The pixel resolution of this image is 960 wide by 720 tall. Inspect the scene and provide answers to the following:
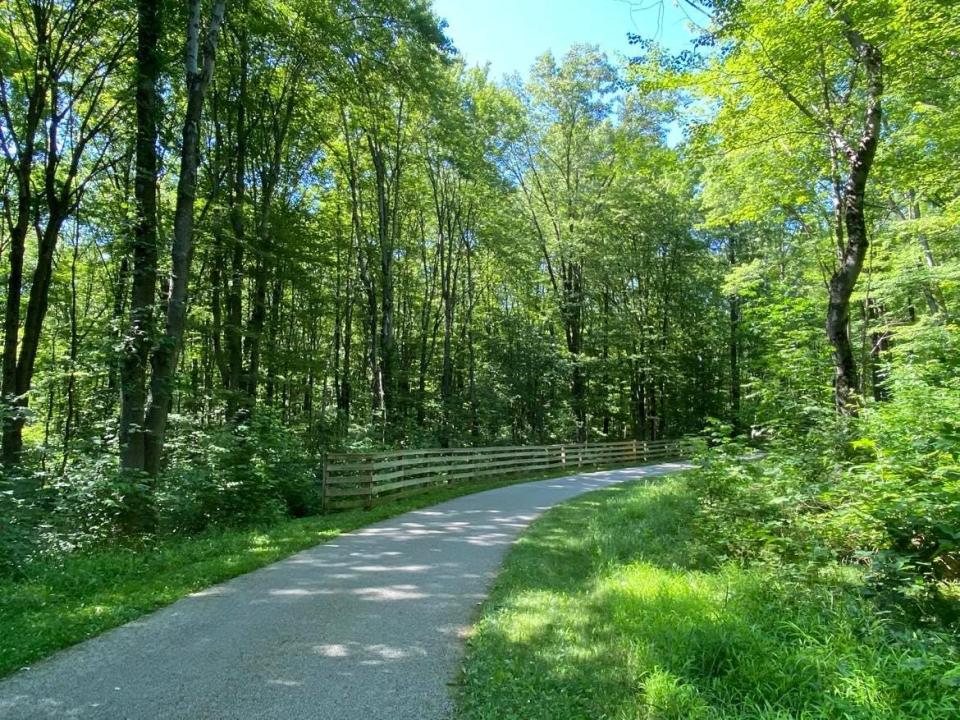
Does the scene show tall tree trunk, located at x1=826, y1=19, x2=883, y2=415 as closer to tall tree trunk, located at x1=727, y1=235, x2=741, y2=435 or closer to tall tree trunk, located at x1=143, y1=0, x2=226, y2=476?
tall tree trunk, located at x1=143, y1=0, x2=226, y2=476

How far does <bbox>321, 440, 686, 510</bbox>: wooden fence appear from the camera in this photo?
10.9 meters

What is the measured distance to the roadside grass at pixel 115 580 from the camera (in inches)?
161

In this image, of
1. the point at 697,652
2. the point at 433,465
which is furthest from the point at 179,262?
the point at 697,652

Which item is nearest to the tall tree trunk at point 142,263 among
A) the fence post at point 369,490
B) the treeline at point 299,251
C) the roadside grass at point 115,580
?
the treeline at point 299,251

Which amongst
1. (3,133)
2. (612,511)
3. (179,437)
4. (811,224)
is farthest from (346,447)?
(811,224)

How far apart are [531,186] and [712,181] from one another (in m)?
13.7

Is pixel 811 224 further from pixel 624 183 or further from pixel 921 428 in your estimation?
pixel 921 428

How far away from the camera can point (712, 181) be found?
14148mm

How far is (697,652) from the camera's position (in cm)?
351

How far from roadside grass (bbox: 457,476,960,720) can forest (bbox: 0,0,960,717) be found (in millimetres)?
246

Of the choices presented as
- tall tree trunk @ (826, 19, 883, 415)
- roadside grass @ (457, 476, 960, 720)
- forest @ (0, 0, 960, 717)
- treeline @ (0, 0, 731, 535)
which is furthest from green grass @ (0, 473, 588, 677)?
tall tree trunk @ (826, 19, 883, 415)

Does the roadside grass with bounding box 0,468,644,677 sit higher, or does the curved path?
the roadside grass with bounding box 0,468,644,677

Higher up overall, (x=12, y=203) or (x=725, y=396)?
(x=12, y=203)

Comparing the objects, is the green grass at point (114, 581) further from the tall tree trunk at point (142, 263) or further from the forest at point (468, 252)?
the tall tree trunk at point (142, 263)
